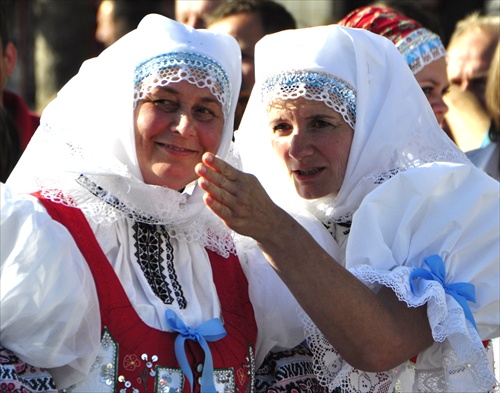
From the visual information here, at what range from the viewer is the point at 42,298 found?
3637mm

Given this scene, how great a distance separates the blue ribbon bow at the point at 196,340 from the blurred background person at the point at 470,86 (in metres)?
2.73

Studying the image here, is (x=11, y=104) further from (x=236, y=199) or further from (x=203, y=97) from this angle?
(x=236, y=199)

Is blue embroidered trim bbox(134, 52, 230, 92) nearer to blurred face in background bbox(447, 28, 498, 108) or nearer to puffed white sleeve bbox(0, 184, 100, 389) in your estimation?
puffed white sleeve bbox(0, 184, 100, 389)

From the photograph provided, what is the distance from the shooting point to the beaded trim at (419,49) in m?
5.45

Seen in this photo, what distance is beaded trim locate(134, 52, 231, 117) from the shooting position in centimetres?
412

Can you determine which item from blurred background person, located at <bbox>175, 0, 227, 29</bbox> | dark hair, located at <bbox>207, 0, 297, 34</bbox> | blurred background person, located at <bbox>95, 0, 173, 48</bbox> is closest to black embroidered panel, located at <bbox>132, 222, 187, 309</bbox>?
dark hair, located at <bbox>207, 0, 297, 34</bbox>

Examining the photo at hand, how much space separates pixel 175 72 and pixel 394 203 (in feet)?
2.95

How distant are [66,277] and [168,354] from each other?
465 millimetres

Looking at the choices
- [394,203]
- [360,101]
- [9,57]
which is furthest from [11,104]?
[394,203]

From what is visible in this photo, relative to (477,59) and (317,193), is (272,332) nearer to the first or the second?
(317,193)

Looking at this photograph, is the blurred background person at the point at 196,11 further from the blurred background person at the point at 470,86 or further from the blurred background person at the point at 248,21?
the blurred background person at the point at 470,86

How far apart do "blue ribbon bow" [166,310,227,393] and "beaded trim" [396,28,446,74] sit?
194 cm

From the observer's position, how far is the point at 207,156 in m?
3.61

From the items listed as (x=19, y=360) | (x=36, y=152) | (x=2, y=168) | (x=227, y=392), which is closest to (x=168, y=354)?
(x=227, y=392)
